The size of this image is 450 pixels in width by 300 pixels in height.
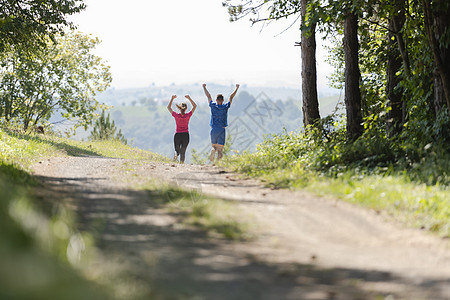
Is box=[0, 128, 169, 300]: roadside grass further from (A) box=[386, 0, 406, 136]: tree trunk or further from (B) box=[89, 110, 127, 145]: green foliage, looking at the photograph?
(B) box=[89, 110, 127, 145]: green foliage

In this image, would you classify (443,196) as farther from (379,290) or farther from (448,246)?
(379,290)

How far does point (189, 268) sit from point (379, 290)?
1482mm

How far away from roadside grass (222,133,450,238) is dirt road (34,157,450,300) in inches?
11.0

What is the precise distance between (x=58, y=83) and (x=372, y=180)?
31.7 meters

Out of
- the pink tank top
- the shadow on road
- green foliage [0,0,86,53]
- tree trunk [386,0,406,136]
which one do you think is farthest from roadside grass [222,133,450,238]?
green foliage [0,0,86,53]

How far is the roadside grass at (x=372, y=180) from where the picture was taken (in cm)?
638

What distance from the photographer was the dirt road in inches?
147

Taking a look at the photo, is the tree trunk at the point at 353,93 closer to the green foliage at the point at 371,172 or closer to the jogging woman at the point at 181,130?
the green foliage at the point at 371,172

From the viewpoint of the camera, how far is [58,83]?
35.8 metres

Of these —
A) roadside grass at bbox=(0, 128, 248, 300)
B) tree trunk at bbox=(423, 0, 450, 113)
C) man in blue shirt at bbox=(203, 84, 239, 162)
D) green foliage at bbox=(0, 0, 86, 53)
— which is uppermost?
green foliage at bbox=(0, 0, 86, 53)

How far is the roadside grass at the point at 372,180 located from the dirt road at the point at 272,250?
11.0 inches

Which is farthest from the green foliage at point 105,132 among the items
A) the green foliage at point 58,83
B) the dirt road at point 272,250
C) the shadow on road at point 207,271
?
the shadow on road at point 207,271

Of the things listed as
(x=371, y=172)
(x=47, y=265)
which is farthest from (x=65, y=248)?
(x=371, y=172)

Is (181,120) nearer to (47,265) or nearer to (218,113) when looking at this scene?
(218,113)
